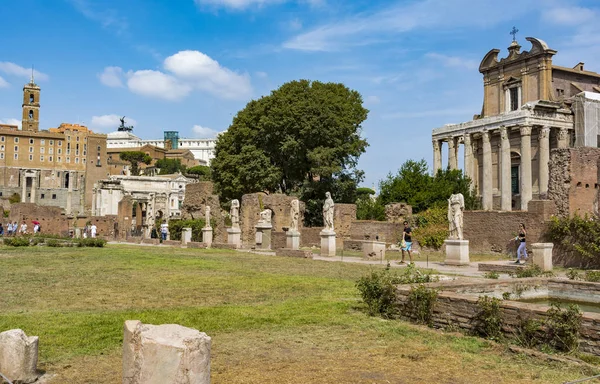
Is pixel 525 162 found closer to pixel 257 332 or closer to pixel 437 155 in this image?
pixel 437 155

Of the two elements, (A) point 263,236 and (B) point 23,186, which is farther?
(B) point 23,186

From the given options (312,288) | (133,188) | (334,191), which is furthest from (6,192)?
(312,288)

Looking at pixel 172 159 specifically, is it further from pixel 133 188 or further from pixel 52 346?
pixel 52 346

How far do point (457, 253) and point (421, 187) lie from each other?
60.5 ft

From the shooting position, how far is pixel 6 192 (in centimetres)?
10844

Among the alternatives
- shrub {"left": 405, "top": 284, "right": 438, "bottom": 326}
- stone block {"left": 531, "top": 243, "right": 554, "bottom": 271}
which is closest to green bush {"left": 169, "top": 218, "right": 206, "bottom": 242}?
stone block {"left": 531, "top": 243, "right": 554, "bottom": 271}

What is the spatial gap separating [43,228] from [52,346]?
1626 inches

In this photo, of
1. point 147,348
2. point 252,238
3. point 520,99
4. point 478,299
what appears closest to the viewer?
point 147,348

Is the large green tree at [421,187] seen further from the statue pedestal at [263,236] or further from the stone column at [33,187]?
the stone column at [33,187]

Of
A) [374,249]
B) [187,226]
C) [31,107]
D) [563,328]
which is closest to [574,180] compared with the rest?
[374,249]

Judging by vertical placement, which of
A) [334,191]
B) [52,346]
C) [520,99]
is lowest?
[52,346]

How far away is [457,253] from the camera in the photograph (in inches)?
730

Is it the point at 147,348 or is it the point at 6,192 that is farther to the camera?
the point at 6,192

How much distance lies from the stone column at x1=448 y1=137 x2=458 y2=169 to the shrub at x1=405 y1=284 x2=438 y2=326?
4212 cm
